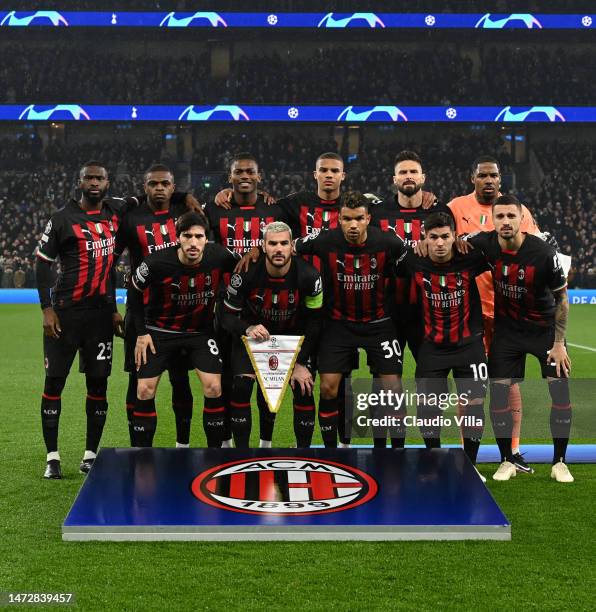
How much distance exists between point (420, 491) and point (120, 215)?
253 cm

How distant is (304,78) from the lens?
2761 centimetres

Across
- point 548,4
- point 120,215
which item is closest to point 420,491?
point 120,215

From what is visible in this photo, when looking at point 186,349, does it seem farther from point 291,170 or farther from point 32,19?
point 32,19

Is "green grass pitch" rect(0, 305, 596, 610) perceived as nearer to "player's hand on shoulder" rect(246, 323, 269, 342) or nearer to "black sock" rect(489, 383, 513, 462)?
"black sock" rect(489, 383, 513, 462)

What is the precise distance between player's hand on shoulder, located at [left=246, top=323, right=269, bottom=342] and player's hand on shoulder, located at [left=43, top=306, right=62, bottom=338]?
1.19m

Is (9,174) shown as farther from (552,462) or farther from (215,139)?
(552,462)

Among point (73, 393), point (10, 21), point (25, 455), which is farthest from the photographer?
point (10, 21)

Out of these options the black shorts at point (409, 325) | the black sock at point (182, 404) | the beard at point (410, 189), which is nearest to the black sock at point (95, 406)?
the black sock at point (182, 404)

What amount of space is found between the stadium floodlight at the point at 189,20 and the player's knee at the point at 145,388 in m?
22.0

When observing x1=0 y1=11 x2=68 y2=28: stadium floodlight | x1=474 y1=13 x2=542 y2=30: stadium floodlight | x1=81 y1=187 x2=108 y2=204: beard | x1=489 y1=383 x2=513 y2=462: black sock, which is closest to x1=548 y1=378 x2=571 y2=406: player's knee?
x1=489 y1=383 x2=513 y2=462: black sock

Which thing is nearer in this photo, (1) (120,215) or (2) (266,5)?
(1) (120,215)

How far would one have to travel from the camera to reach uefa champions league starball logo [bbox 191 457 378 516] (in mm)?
4125

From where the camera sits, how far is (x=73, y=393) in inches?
332

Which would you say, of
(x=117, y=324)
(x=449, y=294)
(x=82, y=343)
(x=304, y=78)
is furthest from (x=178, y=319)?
(x=304, y=78)
